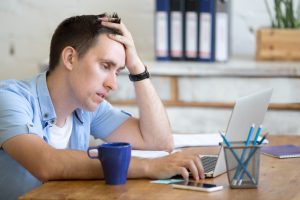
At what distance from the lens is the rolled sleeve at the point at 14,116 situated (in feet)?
2.99

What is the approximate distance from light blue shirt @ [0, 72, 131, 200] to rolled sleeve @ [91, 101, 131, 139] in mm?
53

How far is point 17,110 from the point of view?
38.0 inches

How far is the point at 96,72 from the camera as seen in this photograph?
1.09 m

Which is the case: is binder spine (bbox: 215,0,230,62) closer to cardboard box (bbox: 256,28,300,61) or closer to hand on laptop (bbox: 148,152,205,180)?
cardboard box (bbox: 256,28,300,61)

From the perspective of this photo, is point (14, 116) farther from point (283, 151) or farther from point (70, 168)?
point (283, 151)

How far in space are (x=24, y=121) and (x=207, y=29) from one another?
1.25 metres

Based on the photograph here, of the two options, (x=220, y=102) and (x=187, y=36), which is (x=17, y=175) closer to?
(x=220, y=102)

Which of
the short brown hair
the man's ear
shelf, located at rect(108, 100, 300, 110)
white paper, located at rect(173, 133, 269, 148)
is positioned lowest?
white paper, located at rect(173, 133, 269, 148)

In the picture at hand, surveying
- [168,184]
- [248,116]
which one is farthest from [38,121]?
[248,116]

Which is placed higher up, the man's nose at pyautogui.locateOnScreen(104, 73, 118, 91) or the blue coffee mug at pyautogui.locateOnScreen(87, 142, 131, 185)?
the man's nose at pyautogui.locateOnScreen(104, 73, 118, 91)

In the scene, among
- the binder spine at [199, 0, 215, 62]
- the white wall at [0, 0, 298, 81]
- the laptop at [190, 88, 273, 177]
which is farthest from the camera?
the white wall at [0, 0, 298, 81]

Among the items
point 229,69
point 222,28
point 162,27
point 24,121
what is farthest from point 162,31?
point 24,121

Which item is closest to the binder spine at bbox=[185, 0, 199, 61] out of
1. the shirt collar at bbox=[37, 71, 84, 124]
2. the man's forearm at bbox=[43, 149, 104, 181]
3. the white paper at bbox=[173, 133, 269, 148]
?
the white paper at bbox=[173, 133, 269, 148]

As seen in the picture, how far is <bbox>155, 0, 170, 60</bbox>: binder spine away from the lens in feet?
6.42
